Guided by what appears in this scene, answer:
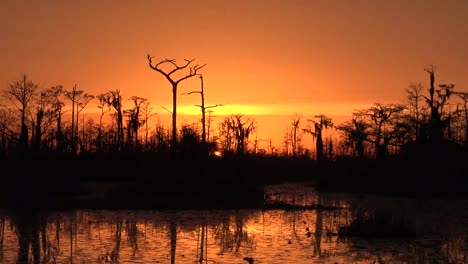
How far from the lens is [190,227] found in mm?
22672

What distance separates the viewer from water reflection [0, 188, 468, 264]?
15828 millimetres

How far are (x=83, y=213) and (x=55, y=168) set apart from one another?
11516 mm

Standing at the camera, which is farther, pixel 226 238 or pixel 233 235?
pixel 233 235

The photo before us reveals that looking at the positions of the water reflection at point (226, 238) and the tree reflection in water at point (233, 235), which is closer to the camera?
the water reflection at point (226, 238)

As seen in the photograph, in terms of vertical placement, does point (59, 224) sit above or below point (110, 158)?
below

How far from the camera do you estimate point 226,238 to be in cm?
1964

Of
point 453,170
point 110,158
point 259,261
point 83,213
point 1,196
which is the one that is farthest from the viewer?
point 110,158

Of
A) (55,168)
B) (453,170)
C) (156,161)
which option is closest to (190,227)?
(156,161)

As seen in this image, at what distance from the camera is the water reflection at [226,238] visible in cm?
1583

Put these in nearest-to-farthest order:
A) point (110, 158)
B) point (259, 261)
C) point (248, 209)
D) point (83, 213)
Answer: point (259, 261) → point (83, 213) → point (248, 209) → point (110, 158)

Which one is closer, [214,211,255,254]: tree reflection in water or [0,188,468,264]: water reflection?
[0,188,468,264]: water reflection

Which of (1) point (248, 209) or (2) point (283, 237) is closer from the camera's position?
(2) point (283, 237)

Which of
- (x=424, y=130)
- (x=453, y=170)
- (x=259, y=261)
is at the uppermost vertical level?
(x=424, y=130)

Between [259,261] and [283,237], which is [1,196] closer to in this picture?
[283,237]
